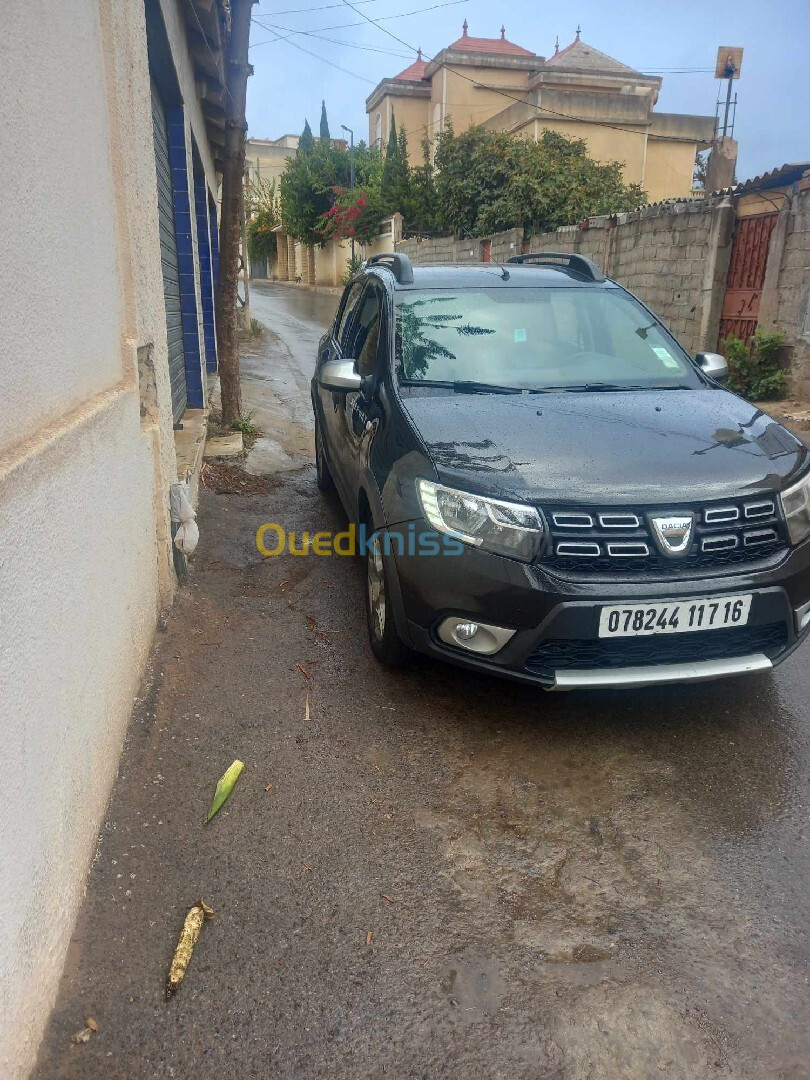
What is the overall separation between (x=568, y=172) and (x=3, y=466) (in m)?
23.6

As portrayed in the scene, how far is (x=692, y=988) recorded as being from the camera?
2.09 metres

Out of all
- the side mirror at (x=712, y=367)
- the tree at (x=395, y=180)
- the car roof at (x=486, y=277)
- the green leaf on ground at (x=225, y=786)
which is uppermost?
the tree at (x=395, y=180)

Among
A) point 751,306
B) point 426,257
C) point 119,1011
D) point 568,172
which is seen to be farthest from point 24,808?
point 426,257

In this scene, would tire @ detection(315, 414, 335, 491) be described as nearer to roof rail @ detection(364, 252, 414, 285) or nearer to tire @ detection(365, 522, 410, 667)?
roof rail @ detection(364, 252, 414, 285)

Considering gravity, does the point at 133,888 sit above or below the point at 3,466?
below

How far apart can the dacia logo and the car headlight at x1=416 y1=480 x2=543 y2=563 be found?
41 centimetres

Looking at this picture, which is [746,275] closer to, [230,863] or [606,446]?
[606,446]

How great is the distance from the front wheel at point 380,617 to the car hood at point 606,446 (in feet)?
1.99

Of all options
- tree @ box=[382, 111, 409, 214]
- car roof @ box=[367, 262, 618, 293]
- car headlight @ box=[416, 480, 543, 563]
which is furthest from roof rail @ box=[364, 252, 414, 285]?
tree @ box=[382, 111, 409, 214]

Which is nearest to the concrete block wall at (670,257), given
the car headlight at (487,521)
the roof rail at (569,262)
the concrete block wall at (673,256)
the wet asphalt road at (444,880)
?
the concrete block wall at (673,256)

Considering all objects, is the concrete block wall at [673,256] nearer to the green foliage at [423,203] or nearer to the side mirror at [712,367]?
the side mirror at [712,367]

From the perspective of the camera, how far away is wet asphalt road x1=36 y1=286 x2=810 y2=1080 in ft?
6.38

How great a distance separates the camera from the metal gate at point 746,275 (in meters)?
10.5

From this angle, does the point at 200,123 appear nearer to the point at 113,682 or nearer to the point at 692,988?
the point at 113,682
